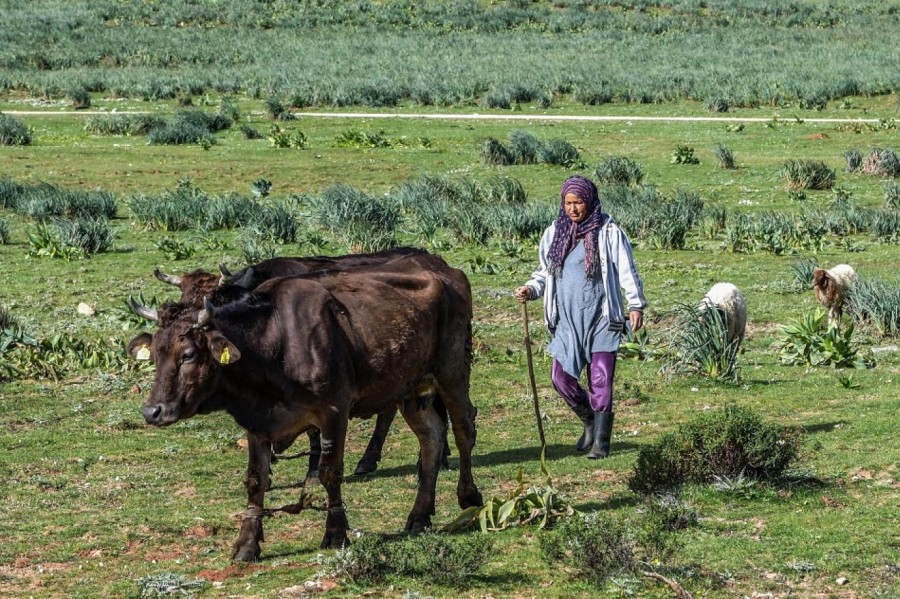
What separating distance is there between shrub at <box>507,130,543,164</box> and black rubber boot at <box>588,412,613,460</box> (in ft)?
68.7

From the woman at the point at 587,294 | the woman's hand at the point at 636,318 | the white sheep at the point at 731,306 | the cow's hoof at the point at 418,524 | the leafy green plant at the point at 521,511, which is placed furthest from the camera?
the white sheep at the point at 731,306

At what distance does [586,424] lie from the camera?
38.9 ft

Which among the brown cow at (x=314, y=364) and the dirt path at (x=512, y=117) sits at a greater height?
the brown cow at (x=314, y=364)

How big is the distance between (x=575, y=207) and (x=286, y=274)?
7.61 ft

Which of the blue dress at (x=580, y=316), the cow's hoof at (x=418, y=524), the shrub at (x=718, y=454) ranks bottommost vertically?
the cow's hoof at (x=418, y=524)

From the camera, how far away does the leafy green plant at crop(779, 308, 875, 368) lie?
1514 centimetres

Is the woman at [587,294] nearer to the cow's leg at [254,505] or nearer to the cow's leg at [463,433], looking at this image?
the cow's leg at [463,433]

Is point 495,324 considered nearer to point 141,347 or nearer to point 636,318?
point 636,318

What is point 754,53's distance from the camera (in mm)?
62656

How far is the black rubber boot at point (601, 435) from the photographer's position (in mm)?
11477

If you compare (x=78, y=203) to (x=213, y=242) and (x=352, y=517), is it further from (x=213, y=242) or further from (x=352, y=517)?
(x=352, y=517)

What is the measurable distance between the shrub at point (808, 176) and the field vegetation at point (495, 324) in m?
0.06

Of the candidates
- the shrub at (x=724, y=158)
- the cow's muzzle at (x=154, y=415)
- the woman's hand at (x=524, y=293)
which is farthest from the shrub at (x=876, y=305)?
the shrub at (x=724, y=158)

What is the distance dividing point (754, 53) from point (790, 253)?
42.6 metres
